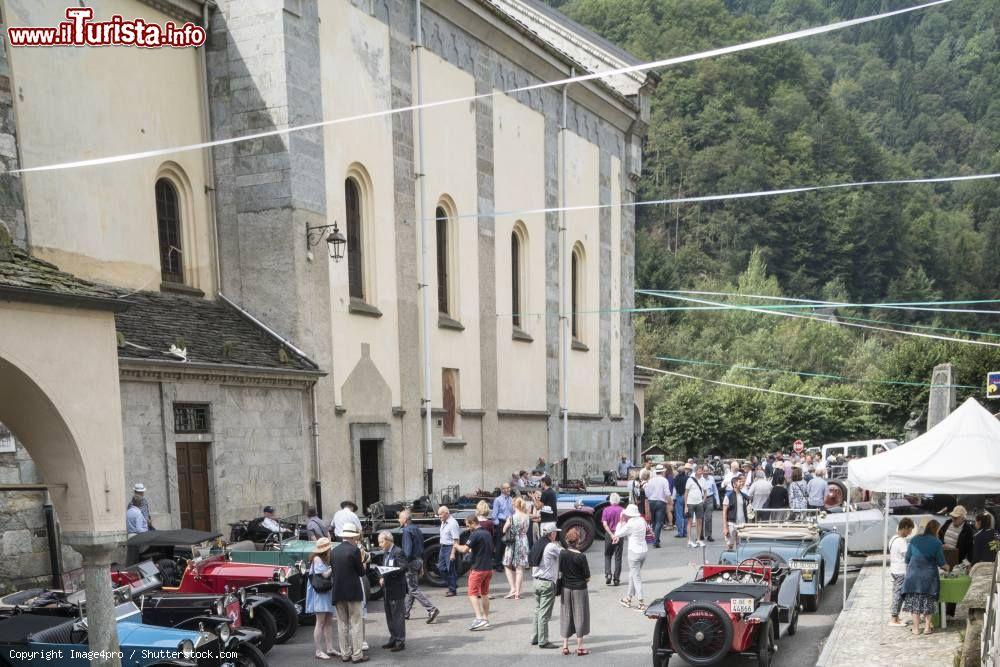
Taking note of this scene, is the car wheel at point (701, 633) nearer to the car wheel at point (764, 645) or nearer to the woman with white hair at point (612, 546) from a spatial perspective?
the car wheel at point (764, 645)

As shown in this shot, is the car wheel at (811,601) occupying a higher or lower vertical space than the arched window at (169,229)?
lower

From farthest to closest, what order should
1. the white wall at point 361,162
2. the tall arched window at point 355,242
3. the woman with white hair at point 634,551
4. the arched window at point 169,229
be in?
the tall arched window at point 355,242 → the white wall at point 361,162 → the arched window at point 169,229 → the woman with white hair at point 634,551

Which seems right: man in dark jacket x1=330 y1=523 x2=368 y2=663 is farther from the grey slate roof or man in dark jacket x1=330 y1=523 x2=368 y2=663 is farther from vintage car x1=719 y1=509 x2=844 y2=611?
the grey slate roof

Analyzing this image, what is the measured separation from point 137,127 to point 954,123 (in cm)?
11674

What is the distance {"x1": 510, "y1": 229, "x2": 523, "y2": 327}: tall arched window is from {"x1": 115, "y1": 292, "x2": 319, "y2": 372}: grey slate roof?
11638 mm

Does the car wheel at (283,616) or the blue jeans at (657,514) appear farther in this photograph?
the blue jeans at (657,514)

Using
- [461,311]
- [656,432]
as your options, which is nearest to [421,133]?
[461,311]

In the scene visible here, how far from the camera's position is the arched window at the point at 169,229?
1991cm

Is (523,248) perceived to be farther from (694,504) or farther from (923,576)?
(923,576)

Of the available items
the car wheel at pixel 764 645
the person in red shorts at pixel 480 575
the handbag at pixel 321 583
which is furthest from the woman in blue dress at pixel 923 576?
the handbag at pixel 321 583

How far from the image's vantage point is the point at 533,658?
11.9 meters

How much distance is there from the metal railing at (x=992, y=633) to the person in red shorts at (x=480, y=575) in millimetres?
6411

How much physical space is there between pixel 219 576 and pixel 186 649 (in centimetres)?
351

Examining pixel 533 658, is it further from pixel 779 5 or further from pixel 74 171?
pixel 779 5
